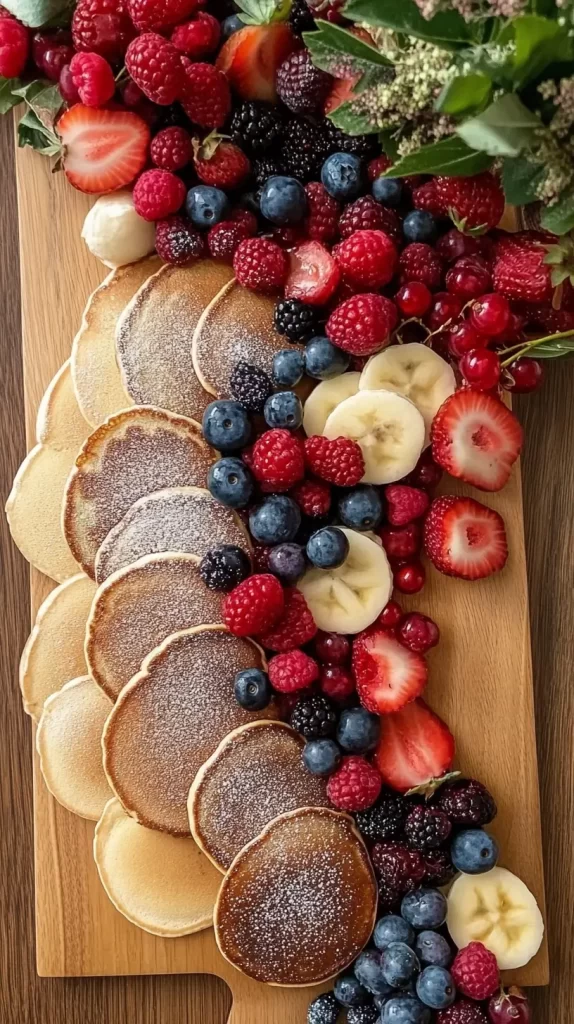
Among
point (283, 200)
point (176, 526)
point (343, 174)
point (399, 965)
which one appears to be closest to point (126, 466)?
point (176, 526)

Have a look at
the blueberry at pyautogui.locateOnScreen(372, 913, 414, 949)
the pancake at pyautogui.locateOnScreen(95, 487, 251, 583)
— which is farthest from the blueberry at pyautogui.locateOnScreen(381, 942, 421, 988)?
the pancake at pyautogui.locateOnScreen(95, 487, 251, 583)

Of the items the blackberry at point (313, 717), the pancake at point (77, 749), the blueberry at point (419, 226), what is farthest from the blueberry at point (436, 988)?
the blueberry at point (419, 226)

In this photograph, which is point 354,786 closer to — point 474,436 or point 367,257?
point 474,436

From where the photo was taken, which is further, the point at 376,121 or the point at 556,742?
the point at 556,742

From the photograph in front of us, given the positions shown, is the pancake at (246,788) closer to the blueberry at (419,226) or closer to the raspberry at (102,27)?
the blueberry at (419,226)

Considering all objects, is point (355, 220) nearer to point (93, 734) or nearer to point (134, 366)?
point (134, 366)

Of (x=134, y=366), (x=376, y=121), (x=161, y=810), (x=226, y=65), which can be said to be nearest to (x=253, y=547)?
(x=134, y=366)
